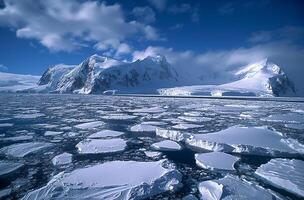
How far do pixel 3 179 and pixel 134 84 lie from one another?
151 meters

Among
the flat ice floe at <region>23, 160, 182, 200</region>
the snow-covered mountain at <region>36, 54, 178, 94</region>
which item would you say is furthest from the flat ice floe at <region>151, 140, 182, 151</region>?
the snow-covered mountain at <region>36, 54, 178, 94</region>

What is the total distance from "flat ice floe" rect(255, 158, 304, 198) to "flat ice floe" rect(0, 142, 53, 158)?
7.84 metres

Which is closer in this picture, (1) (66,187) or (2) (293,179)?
(1) (66,187)

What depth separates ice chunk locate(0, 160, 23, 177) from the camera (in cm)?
718

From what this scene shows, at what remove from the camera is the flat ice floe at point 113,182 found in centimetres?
562

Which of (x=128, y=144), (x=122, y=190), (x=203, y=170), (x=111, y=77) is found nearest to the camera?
(x=122, y=190)

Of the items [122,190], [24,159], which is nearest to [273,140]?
[122,190]

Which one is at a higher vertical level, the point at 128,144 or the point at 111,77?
the point at 111,77

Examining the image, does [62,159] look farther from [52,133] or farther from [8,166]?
[52,133]

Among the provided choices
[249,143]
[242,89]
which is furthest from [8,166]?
[242,89]

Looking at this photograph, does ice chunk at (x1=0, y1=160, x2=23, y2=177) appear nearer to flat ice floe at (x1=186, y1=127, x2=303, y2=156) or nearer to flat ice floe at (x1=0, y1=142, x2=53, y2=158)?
flat ice floe at (x1=0, y1=142, x2=53, y2=158)

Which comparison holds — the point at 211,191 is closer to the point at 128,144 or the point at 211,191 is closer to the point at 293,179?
the point at 293,179

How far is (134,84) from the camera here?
156875mm

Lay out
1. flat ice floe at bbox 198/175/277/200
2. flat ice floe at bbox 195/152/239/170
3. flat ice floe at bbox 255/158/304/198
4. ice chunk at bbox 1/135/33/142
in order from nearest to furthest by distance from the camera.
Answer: flat ice floe at bbox 198/175/277/200, flat ice floe at bbox 255/158/304/198, flat ice floe at bbox 195/152/239/170, ice chunk at bbox 1/135/33/142
